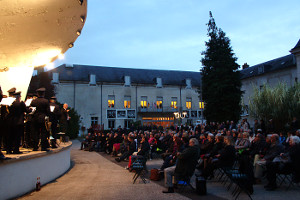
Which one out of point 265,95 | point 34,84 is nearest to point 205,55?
point 265,95

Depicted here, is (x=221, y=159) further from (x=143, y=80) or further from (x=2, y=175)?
(x=143, y=80)

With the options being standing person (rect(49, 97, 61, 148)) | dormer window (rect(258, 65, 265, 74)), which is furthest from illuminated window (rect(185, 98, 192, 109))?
standing person (rect(49, 97, 61, 148))

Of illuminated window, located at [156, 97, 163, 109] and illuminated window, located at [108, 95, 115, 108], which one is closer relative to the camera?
illuminated window, located at [108, 95, 115, 108]

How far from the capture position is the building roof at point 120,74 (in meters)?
40.0

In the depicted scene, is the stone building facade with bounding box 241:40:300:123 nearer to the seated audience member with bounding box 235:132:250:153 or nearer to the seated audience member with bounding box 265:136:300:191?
the seated audience member with bounding box 235:132:250:153

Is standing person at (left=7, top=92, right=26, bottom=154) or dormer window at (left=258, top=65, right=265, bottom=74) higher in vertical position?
dormer window at (left=258, top=65, right=265, bottom=74)

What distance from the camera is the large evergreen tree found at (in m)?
27.5

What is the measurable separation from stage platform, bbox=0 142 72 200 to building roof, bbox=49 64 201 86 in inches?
1247

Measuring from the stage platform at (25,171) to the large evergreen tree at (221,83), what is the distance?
69.4 ft

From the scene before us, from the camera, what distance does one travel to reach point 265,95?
75.1ft

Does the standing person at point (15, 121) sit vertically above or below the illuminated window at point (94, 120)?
above

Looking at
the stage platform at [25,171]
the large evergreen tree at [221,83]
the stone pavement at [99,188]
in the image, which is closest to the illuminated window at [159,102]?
the large evergreen tree at [221,83]

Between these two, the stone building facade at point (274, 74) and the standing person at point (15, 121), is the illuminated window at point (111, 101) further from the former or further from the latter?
the standing person at point (15, 121)

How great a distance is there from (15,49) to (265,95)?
20239 mm
